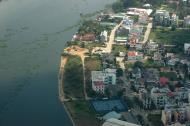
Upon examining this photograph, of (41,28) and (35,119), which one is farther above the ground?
(41,28)

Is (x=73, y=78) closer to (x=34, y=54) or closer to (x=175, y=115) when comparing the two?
(x=34, y=54)

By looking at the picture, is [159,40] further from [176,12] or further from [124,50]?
[176,12]

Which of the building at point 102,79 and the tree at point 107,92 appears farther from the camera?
the building at point 102,79

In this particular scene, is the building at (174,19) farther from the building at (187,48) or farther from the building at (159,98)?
the building at (159,98)

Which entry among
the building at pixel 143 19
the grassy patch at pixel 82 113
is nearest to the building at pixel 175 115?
the grassy patch at pixel 82 113

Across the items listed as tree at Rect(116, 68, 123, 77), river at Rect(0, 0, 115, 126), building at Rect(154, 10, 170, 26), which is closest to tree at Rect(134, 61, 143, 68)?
tree at Rect(116, 68, 123, 77)

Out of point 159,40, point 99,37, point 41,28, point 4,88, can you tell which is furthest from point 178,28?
point 4,88

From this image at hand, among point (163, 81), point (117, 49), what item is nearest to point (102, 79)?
point (163, 81)
